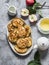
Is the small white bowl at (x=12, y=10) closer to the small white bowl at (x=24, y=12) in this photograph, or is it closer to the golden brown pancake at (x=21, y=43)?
the small white bowl at (x=24, y=12)

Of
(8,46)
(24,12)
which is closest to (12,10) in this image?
(24,12)

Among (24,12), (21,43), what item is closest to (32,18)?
(24,12)

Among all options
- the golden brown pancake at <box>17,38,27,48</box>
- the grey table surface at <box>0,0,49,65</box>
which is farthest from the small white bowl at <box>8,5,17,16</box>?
the golden brown pancake at <box>17,38,27,48</box>

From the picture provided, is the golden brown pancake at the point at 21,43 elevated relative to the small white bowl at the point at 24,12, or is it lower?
lower

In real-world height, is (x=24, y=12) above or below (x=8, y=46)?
above

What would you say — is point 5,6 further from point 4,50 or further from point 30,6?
point 4,50

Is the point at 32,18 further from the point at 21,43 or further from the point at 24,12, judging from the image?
the point at 21,43

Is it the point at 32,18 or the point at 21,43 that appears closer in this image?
the point at 21,43

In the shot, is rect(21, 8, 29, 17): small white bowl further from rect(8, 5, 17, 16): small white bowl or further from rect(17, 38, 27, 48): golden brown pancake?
rect(17, 38, 27, 48): golden brown pancake

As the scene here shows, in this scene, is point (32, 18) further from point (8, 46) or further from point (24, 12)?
point (8, 46)

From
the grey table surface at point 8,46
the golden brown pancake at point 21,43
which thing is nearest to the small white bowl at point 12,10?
the grey table surface at point 8,46

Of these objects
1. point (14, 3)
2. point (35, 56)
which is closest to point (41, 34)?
point (35, 56)

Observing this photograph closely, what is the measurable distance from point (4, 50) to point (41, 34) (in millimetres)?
202

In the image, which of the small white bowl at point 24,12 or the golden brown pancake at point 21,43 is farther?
the small white bowl at point 24,12
